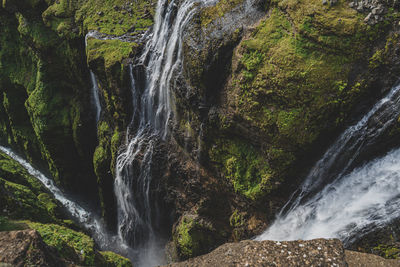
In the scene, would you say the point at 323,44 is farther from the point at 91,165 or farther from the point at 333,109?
the point at 91,165

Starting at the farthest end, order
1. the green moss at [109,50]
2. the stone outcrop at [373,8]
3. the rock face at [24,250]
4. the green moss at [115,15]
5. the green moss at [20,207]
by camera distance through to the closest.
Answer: the green moss at [115,15] → the green moss at [109,50] → the green moss at [20,207] → the stone outcrop at [373,8] → the rock face at [24,250]

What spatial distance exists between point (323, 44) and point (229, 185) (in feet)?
15.0

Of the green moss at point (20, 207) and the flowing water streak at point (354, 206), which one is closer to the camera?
the flowing water streak at point (354, 206)

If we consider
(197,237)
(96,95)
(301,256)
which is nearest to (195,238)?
(197,237)

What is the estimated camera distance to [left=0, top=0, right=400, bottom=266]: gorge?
5449mm

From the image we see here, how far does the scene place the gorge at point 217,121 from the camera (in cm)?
545

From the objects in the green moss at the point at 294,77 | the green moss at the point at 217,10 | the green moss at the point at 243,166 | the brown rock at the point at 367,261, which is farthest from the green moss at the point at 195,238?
the green moss at the point at 217,10

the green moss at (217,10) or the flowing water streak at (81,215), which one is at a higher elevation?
the green moss at (217,10)

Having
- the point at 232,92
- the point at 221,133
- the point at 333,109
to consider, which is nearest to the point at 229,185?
the point at 221,133

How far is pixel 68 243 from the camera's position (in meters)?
5.78

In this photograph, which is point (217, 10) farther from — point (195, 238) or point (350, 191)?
point (195, 238)

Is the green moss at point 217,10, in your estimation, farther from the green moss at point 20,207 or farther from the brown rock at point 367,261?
the green moss at point 20,207

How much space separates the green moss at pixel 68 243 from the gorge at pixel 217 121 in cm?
4

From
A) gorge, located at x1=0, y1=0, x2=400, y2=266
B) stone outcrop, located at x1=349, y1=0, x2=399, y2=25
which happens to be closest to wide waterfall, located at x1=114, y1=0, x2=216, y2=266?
gorge, located at x1=0, y1=0, x2=400, y2=266
